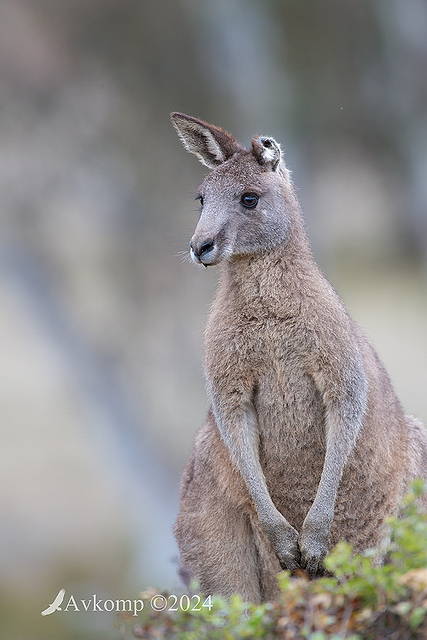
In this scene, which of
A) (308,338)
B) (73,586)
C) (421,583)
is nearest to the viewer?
(421,583)

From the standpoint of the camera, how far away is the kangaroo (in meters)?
4.51

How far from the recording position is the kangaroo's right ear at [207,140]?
485 centimetres

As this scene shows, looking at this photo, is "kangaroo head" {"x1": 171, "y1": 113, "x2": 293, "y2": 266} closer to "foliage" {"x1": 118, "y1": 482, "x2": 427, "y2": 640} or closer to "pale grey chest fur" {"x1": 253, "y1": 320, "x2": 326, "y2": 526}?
"pale grey chest fur" {"x1": 253, "y1": 320, "x2": 326, "y2": 526}

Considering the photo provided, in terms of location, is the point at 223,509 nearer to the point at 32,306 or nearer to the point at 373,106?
the point at 32,306

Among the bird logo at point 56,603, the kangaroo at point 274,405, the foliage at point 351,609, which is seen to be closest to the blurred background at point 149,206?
the bird logo at point 56,603

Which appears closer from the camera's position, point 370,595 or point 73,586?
point 370,595

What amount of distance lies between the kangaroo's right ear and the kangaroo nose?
0.67 m

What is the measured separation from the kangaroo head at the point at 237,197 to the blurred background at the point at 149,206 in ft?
16.4

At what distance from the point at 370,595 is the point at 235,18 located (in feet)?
30.0

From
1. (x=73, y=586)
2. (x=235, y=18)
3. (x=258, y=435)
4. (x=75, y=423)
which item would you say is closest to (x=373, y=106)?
(x=235, y=18)

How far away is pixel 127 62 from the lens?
10.2 metres

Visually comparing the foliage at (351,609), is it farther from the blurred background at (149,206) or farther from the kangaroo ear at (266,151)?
the blurred background at (149,206)

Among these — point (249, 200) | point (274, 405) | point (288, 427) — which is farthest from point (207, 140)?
point (288, 427)

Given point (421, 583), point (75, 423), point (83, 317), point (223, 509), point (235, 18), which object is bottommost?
point (421, 583)
